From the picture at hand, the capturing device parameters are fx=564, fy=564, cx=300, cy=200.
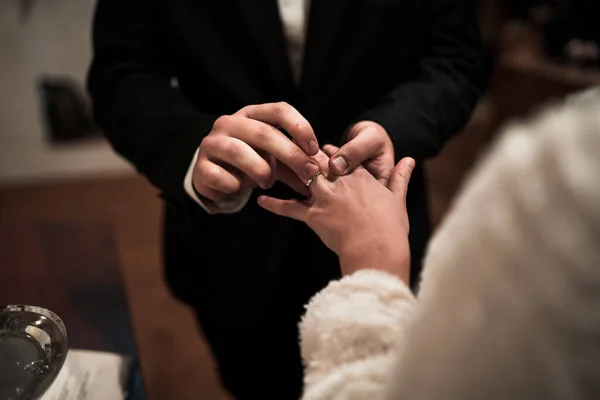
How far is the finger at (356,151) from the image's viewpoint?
0.51 metres

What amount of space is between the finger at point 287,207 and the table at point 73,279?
0.23m

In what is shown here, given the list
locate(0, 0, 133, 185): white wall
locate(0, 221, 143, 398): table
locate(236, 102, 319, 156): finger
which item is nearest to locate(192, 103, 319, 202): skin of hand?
locate(236, 102, 319, 156): finger

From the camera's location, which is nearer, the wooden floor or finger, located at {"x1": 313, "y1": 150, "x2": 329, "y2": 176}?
finger, located at {"x1": 313, "y1": 150, "x2": 329, "y2": 176}

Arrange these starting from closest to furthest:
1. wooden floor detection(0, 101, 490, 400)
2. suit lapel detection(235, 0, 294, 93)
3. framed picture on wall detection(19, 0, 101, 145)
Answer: suit lapel detection(235, 0, 294, 93) < wooden floor detection(0, 101, 490, 400) < framed picture on wall detection(19, 0, 101, 145)

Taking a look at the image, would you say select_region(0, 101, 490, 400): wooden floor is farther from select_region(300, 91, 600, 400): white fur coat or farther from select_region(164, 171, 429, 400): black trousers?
select_region(300, 91, 600, 400): white fur coat

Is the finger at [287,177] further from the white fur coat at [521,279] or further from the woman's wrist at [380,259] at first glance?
the white fur coat at [521,279]

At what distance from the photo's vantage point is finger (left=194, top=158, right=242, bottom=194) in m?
0.54

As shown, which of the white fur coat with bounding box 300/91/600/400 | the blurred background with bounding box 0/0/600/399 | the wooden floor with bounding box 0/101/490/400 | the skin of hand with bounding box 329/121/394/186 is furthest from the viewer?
the blurred background with bounding box 0/0/600/399

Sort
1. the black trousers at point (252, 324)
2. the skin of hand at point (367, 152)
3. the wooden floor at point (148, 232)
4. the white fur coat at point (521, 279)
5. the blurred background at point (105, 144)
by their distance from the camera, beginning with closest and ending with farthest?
the white fur coat at point (521, 279)
the skin of hand at point (367, 152)
the black trousers at point (252, 324)
the wooden floor at point (148, 232)
the blurred background at point (105, 144)

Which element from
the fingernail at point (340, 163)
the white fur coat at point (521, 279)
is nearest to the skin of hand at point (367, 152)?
the fingernail at point (340, 163)

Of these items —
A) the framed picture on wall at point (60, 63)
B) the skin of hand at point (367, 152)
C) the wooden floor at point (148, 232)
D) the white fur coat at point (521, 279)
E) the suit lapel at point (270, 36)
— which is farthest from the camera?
the framed picture on wall at point (60, 63)

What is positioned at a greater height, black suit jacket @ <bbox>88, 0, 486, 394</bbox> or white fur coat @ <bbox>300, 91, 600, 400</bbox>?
white fur coat @ <bbox>300, 91, 600, 400</bbox>

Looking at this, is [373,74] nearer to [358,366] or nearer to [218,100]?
[218,100]

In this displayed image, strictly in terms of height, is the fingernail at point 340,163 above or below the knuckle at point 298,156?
below
